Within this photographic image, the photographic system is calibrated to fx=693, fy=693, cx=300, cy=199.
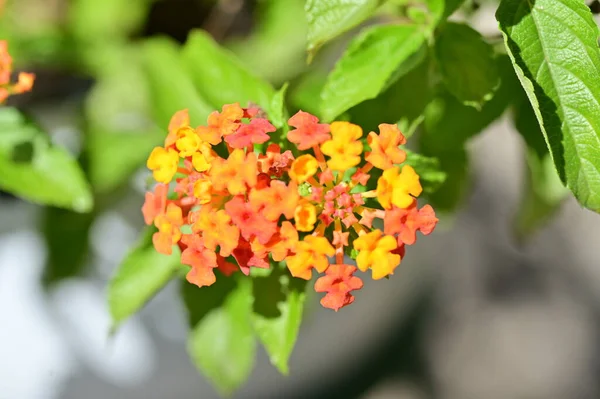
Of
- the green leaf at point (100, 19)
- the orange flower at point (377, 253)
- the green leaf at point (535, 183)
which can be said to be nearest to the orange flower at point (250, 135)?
the orange flower at point (377, 253)

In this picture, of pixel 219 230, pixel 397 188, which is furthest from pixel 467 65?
pixel 219 230

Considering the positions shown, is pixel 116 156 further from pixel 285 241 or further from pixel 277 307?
pixel 285 241

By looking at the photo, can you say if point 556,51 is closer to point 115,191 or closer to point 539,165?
point 539,165

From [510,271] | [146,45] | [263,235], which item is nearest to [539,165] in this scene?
[263,235]

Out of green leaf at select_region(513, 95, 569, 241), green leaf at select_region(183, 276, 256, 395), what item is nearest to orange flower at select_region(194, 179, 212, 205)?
green leaf at select_region(183, 276, 256, 395)

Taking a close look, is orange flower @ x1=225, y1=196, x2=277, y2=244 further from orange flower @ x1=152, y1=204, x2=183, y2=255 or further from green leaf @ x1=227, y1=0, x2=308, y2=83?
green leaf @ x1=227, y1=0, x2=308, y2=83

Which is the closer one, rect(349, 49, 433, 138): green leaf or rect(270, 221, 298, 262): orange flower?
rect(270, 221, 298, 262): orange flower

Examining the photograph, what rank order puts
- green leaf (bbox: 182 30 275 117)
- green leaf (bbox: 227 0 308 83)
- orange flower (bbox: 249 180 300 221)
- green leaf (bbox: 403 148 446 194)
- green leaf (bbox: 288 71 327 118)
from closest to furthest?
orange flower (bbox: 249 180 300 221) < green leaf (bbox: 403 148 446 194) < green leaf (bbox: 182 30 275 117) < green leaf (bbox: 288 71 327 118) < green leaf (bbox: 227 0 308 83)
